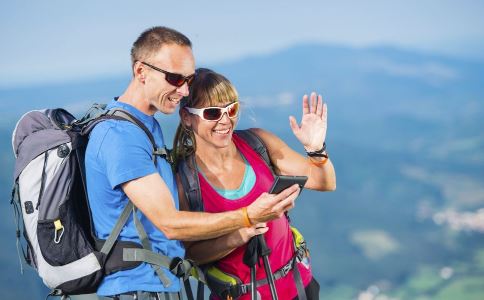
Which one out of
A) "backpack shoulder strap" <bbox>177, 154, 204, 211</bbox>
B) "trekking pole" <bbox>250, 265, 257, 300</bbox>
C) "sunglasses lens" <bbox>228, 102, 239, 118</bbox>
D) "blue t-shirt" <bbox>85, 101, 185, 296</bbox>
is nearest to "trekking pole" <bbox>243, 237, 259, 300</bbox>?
"trekking pole" <bbox>250, 265, 257, 300</bbox>

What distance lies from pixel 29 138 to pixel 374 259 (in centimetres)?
544

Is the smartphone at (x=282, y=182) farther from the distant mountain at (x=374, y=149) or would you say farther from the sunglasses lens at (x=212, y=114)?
the distant mountain at (x=374, y=149)

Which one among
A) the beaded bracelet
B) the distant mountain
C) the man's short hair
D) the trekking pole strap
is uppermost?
the man's short hair

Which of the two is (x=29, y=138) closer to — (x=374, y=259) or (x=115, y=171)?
(x=115, y=171)

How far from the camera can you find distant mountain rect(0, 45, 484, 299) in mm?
7086

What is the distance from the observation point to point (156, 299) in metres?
2.32

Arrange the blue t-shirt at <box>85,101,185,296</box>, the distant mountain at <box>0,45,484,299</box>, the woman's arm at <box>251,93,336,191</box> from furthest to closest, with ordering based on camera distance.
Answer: the distant mountain at <box>0,45,484,299</box> < the woman's arm at <box>251,93,336,191</box> < the blue t-shirt at <box>85,101,185,296</box>

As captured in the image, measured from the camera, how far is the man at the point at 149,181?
87.5 inches

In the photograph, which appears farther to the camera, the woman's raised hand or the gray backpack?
the woman's raised hand

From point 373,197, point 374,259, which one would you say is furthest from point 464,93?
point 374,259

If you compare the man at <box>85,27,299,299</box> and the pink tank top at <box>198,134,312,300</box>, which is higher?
the man at <box>85,27,299,299</box>

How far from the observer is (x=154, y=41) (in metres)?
2.42

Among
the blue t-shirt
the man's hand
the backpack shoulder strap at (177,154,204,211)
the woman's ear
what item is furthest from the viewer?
the woman's ear

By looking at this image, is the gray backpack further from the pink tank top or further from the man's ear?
the pink tank top
